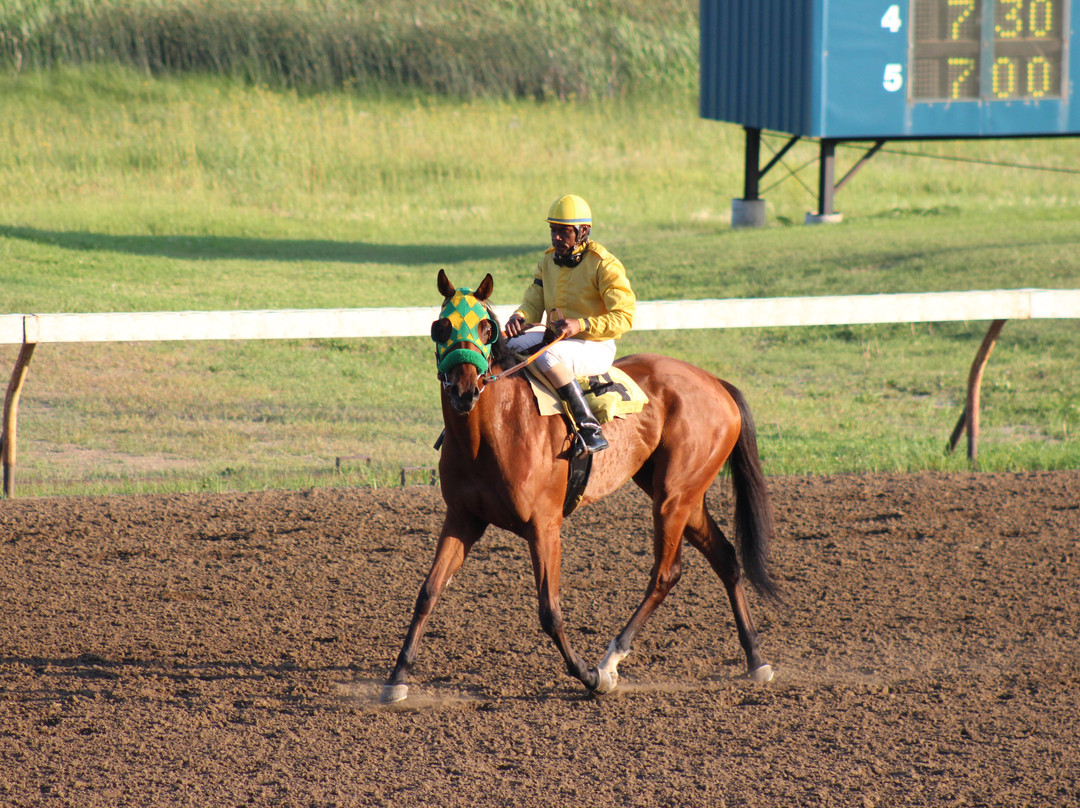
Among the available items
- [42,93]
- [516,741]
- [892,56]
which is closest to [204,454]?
[516,741]

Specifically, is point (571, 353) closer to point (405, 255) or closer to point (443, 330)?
point (443, 330)

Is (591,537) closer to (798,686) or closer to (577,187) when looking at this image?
(798,686)

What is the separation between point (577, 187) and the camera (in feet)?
93.2

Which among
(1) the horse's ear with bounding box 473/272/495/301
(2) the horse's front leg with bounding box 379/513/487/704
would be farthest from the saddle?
(1) the horse's ear with bounding box 473/272/495/301

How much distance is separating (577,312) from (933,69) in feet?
44.3

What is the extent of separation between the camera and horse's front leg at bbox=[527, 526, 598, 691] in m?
4.93

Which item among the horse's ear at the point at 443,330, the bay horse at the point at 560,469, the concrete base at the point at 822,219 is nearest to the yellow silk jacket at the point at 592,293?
the bay horse at the point at 560,469

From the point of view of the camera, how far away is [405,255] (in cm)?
2098

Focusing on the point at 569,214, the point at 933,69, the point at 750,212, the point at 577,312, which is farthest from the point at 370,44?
the point at 569,214

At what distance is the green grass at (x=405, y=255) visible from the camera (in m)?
10.0

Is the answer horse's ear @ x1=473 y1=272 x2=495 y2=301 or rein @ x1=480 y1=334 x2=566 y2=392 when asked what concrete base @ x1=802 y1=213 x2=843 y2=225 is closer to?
rein @ x1=480 y1=334 x2=566 y2=392

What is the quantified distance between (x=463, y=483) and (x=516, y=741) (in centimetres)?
105

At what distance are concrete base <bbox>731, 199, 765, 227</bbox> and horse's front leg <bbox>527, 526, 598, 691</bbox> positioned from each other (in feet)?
62.1

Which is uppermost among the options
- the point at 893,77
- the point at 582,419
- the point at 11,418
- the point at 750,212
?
the point at 893,77
